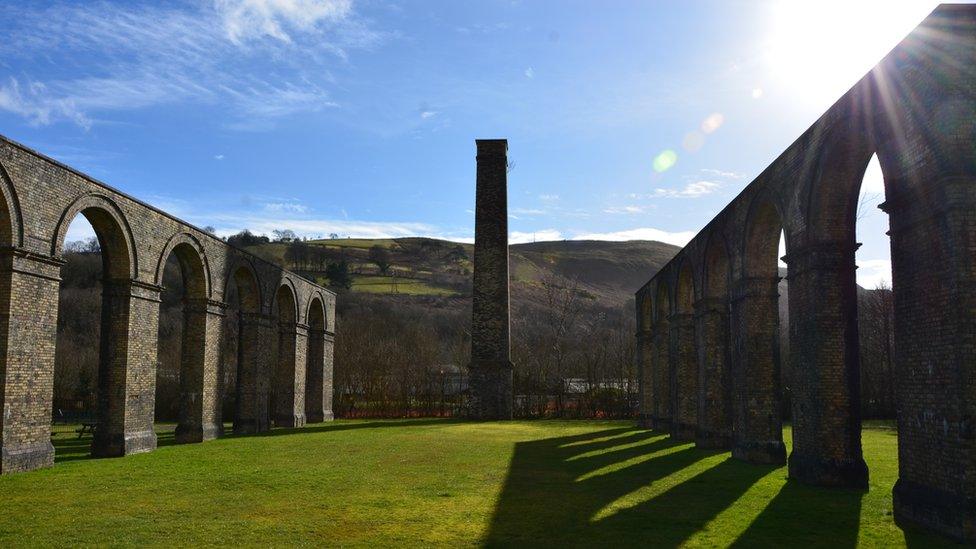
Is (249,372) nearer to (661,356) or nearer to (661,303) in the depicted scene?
(661,356)

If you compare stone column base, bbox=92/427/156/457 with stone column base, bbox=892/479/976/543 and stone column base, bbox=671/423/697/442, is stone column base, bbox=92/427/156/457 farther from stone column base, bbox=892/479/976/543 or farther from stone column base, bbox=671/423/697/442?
stone column base, bbox=892/479/976/543

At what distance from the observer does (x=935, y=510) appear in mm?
7570

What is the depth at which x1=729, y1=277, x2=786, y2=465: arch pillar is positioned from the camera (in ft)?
44.4

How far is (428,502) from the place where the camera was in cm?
960

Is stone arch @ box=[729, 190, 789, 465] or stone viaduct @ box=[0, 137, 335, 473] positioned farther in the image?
stone arch @ box=[729, 190, 789, 465]

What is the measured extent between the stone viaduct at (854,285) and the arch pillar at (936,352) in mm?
16

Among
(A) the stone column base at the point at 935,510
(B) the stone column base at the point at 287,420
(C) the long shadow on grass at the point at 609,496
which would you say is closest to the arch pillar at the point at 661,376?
(C) the long shadow on grass at the point at 609,496

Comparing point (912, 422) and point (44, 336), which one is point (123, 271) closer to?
point (44, 336)

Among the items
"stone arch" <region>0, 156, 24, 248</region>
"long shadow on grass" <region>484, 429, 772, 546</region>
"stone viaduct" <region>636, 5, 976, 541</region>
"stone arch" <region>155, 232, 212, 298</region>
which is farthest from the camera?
"stone arch" <region>155, 232, 212, 298</region>

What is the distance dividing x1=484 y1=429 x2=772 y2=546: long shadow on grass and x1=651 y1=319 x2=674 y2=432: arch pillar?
580 centimetres

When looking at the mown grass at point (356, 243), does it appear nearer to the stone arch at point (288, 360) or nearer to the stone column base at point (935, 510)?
the stone arch at point (288, 360)

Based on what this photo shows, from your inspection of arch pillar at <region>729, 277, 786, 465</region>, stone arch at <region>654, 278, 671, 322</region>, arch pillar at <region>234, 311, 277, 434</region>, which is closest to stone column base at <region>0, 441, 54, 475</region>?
arch pillar at <region>234, 311, 277, 434</region>

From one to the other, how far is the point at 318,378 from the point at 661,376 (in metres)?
12.8

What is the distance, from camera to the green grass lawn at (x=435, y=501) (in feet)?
24.8
